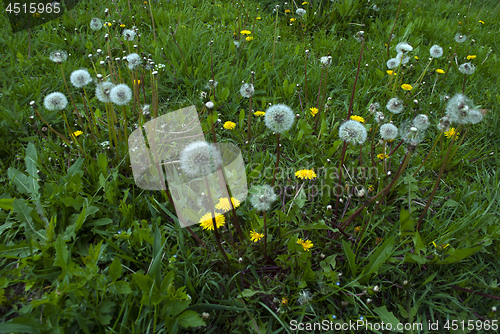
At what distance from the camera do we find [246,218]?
1679 millimetres

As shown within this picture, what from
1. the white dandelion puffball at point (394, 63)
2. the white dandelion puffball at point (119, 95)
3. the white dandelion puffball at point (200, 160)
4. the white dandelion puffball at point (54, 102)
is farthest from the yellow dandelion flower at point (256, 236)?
the white dandelion puffball at point (394, 63)

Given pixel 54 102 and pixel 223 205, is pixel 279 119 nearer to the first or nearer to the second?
pixel 223 205

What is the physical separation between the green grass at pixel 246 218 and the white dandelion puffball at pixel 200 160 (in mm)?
377

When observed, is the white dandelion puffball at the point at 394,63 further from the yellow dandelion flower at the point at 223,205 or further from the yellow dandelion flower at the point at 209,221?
the yellow dandelion flower at the point at 209,221

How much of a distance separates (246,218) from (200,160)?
0.62m

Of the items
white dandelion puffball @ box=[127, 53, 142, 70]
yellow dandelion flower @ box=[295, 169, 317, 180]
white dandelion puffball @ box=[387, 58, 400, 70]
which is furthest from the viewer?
white dandelion puffball @ box=[387, 58, 400, 70]

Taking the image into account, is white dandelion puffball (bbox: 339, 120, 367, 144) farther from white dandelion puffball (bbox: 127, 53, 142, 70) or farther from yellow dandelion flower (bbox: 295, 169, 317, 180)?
white dandelion puffball (bbox: 127, 53, 142, 70)

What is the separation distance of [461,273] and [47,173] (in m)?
2.31

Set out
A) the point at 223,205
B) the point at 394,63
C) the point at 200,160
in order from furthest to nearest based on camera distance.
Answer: the point at 394,63, the point at 223,205, the point at 200,160

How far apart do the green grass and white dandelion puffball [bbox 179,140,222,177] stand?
1.24 ft

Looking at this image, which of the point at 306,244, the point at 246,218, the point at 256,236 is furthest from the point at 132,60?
the point at 306,244

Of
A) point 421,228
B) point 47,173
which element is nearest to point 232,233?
point 421,228

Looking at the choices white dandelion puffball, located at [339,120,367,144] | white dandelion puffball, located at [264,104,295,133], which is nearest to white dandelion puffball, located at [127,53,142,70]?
white dandelion puffball, located at [264,104,295,133]

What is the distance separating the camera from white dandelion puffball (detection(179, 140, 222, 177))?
3.85 ft
